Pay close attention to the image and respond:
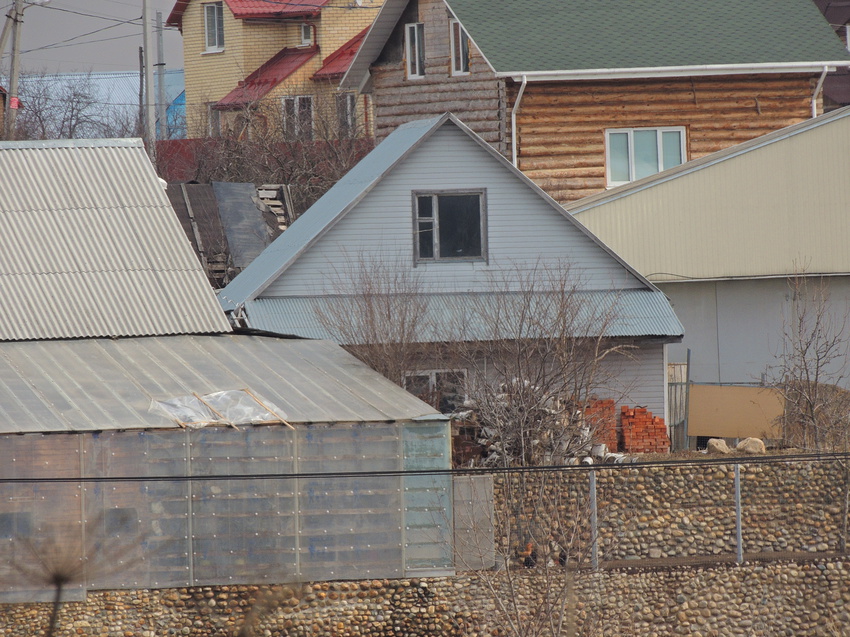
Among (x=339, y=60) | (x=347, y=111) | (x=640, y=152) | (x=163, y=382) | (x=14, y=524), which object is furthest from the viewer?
(x=339, y=60)

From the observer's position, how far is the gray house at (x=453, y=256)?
67.6 feet

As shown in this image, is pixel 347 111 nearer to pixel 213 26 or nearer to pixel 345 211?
pixel 213 26

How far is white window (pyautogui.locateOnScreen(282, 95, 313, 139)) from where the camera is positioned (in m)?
39.6

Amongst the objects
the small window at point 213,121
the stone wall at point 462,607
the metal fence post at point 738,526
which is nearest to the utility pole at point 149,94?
the small window at point 213,121

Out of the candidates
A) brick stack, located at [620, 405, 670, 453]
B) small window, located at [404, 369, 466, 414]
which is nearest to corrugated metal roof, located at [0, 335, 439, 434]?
small window, located at [404, 369, 466, 414]

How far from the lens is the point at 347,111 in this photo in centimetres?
4334

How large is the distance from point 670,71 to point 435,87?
5.52m

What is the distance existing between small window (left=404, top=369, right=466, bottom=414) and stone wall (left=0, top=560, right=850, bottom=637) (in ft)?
14.3

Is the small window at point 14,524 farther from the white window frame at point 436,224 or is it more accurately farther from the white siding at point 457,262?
the white window frame at point 436,224

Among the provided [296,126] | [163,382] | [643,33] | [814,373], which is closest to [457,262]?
[814,373]

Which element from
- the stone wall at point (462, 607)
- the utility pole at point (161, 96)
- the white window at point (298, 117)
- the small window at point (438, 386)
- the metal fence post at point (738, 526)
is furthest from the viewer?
the utility pole at point (161, 96)

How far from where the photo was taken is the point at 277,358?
54.1 feet

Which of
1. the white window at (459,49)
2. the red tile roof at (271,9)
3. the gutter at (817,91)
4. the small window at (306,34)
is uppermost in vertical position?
the red tile roof at (271,9)

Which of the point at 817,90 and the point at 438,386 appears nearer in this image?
the point at 438,386
